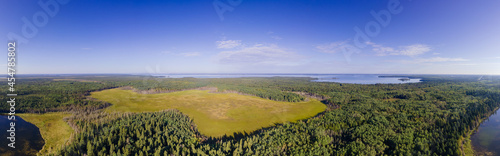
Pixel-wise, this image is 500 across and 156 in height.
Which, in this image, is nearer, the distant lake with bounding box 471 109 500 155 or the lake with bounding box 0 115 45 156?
the lake with bounding box 0 115 45 156

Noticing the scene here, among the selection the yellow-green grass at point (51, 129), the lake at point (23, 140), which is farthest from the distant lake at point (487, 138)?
the lake at point (23, 140)

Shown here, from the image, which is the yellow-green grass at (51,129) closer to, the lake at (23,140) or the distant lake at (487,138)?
the lake at (23,140)

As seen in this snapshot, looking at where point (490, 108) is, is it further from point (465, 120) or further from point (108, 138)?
point (108, 138)

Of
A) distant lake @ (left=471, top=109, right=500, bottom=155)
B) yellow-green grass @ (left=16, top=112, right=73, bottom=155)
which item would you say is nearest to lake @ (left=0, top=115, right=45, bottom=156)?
yellow-green grass @ (left=16, top=112, right=73, bottom=155)

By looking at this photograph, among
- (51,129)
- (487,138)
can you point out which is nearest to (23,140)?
(51,129)

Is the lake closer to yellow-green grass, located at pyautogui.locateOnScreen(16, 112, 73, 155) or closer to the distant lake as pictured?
yellow-green grass, located at pyautogui.locateOnScreen(16, 112, 73, 155)

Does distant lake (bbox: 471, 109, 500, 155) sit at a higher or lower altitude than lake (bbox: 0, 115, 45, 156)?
lower

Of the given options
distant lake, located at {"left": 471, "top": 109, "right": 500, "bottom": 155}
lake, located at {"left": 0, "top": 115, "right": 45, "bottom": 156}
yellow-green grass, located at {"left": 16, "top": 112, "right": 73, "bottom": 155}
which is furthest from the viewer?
distant lake, located at {"left": 471, "top": 109, "right": 500, "bottom": 155}
